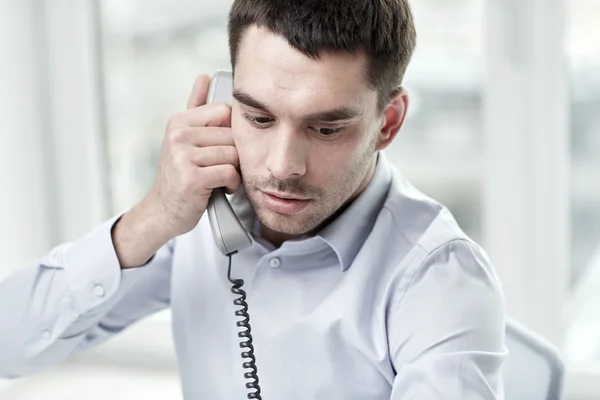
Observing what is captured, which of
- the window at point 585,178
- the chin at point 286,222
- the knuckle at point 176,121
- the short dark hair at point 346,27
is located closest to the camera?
the short dark hair at point 346,27

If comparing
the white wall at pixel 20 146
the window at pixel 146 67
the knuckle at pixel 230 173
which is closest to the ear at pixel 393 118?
the knuckle at pixel 230 173

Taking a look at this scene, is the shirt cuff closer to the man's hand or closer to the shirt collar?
the man's hand

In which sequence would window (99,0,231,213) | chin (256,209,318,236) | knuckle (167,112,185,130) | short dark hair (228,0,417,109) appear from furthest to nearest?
window (99,0,231,213) < knuckle (167,112,185,130) < chin (256,209,318,236) < short dark hair (228,0,417,109)

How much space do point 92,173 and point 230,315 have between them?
1.00 meters

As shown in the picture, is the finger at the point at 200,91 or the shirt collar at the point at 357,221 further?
the finger at the point at 200,91

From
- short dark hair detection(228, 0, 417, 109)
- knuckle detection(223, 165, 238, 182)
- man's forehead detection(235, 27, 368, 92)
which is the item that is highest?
short dark hair detection(228, 0, 417, 109)

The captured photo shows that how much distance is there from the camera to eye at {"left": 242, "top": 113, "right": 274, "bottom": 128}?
45.7 inches

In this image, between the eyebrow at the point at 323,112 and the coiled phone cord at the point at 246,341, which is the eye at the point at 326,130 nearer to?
the eyebrow at the point at 323,112

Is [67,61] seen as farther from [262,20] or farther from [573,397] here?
[573,397]

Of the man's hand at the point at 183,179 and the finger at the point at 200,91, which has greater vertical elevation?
the finger at the point at 200,91

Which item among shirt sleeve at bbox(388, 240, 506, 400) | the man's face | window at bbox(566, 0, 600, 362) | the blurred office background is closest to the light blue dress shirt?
shirt sleeve at bbox(388, 240, 506, 400)

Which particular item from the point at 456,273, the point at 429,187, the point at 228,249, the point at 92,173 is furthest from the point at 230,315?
the point at 92,173

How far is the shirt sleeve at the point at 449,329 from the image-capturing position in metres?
1.10

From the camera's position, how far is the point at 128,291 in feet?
4.84
